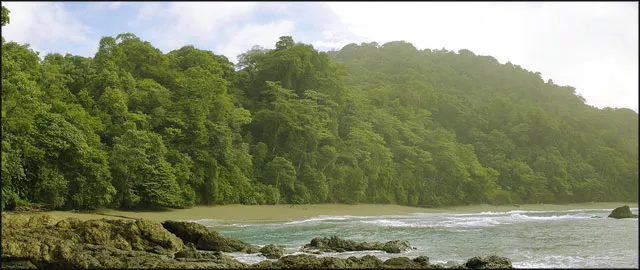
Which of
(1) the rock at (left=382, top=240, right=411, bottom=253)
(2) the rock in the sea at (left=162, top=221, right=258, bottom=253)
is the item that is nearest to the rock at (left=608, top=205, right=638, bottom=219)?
(1) the rock at (left=382, top=240, right=411, bottom=253)

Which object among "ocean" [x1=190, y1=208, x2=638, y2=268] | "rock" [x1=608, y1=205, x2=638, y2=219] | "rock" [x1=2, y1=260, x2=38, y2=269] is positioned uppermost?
"rock" [x1=608, y1=205, x2=638, y2=219]

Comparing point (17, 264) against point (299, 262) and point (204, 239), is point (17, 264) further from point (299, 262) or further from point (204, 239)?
point (299, 262)

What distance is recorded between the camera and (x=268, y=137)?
39.0 metres

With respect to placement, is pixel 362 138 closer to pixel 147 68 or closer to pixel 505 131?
pixel 147 68

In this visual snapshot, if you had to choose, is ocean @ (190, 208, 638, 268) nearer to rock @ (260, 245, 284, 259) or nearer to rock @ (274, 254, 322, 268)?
rock @ (260, 245, 284, 259)

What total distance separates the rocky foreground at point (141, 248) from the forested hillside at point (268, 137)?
534cm

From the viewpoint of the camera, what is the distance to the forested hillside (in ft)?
70.5

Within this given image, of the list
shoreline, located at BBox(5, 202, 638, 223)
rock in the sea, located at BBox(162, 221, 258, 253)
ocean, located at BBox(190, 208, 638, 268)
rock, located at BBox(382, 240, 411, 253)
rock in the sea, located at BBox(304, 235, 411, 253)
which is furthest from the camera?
shoreline, located at BBox(5, 202, 638, 223)

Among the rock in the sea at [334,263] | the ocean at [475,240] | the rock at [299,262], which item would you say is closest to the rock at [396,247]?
the ocean at [475,240]

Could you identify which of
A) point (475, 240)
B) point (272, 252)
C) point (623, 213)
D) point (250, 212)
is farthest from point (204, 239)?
point (623, 213)

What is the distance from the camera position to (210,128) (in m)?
30.6

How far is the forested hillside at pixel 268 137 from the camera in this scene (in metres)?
21.5

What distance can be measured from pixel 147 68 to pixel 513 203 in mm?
40385

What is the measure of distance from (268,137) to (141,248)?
25.8m
